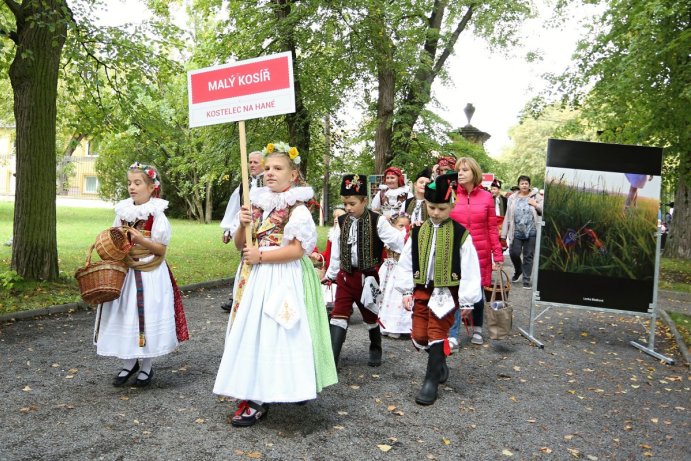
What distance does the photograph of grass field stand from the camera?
7.55 meters

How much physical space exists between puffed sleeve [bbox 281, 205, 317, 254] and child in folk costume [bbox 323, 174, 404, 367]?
1536 mm

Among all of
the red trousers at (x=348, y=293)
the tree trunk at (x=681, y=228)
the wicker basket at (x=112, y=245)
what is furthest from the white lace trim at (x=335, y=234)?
the tree trunk at (x=681, y=228)

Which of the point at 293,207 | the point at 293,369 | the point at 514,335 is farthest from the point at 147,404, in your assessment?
the point at 514,335

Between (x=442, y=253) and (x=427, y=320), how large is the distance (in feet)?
2.03

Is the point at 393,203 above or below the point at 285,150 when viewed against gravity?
below

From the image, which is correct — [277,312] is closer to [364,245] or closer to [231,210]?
[364,245]

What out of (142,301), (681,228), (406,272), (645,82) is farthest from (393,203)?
(681,228)

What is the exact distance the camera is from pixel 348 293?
5891mm

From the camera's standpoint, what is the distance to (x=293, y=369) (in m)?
4.21

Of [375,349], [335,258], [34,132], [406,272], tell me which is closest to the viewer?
[406,272]

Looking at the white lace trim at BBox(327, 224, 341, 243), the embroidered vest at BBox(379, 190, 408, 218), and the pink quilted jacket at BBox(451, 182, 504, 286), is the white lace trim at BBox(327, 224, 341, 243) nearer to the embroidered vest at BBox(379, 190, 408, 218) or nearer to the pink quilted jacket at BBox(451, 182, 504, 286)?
the pink quilted jacket at BBox(451, 182, 504, 286)

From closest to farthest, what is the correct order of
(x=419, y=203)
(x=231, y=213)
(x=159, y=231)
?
(x=159, y=231), (x=231, y=213), (x=419, y=203)

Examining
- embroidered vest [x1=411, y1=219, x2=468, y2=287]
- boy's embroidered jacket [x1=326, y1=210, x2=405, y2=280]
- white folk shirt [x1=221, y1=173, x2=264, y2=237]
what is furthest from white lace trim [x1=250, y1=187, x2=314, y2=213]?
white folk shirt [x1=221, y1=173, x2=264, y2=237]

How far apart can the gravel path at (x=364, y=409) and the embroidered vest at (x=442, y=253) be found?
1.07m
